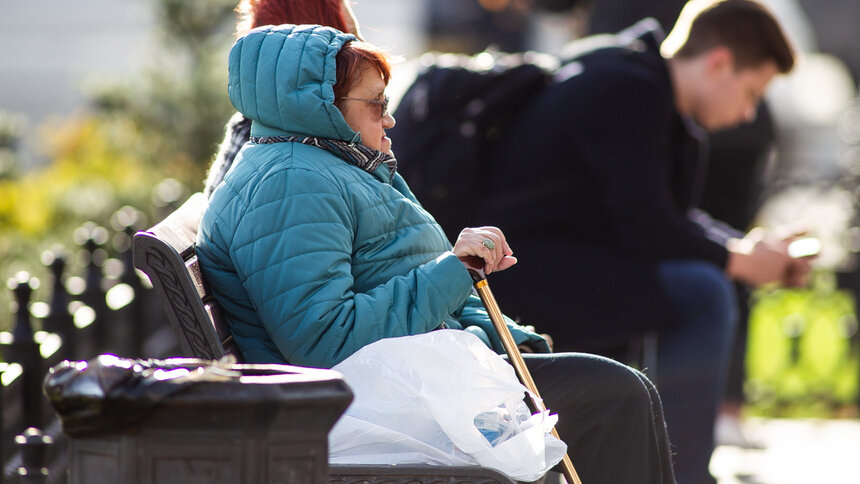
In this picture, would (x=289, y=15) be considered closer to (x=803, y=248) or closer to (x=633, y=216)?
(x=633, y=216)

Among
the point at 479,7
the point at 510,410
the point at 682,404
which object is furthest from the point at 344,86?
the point at 479,7

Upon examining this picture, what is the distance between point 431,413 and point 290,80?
0.78 meters

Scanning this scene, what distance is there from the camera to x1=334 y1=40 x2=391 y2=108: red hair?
275 centimetres

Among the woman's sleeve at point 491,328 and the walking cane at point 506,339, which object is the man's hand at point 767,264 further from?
the walking cane at point 506,339

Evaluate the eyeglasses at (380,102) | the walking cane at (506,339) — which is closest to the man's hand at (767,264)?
the walking cane at (506,339)

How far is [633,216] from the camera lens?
4.38m

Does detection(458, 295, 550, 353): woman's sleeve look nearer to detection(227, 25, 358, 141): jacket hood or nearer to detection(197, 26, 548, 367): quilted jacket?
detection(197, 26, 548, 367): quilted jacket

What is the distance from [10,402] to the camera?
391cm

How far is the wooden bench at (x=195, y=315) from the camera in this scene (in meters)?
2.38

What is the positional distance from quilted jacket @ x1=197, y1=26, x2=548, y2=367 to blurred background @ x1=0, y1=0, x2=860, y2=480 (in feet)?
1.20

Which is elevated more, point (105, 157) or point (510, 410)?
point (510, 410)

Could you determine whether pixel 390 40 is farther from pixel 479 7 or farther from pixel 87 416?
pixel 87 416

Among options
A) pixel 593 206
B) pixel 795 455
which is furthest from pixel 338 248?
pixel 795 455

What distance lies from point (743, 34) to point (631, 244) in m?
0.99
